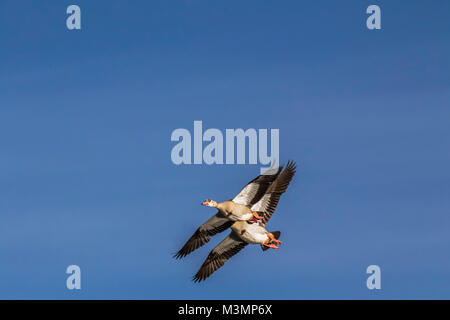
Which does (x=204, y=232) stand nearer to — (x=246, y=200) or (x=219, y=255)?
(x=219, y=255)

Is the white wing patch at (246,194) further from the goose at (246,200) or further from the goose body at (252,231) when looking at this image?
the goose body at (252,231)

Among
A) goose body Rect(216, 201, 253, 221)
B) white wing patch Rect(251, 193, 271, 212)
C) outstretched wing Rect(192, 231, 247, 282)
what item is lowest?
outstretched wing Rect(192, 231, 247, 282)

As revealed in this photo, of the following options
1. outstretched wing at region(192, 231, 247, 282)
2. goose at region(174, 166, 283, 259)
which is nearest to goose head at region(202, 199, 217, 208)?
goose at region(174, 166, 283, 259)

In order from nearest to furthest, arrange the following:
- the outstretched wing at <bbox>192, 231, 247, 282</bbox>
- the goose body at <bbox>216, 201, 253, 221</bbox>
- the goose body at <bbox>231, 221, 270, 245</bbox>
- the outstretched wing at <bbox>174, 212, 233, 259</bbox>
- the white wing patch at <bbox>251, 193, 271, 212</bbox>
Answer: the goose body at <bbox>216, 201, 253, 221</bbox>
the goose body at <bbox>231, 221, 270, 245</bbox>
the white wing patch at <bbox>251, 193, 271, 212</bbox>
the outstretched wing at <bbox>174, 212, 233, 259</bbox>
the outstretched wing at <bbox>192, 231, 247, 282</bbox>

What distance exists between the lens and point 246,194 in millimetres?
47875

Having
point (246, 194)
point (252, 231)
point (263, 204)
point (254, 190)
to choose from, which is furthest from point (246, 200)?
point (252, 231)

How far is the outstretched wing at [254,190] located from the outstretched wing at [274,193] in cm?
78

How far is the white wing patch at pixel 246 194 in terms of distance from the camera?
47.7m

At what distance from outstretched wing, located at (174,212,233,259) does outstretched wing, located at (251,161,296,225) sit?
1.91 m

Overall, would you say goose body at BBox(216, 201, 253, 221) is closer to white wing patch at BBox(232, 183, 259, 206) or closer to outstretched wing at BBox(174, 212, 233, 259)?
white wing patch at BBox(232, 183, 259, 206)

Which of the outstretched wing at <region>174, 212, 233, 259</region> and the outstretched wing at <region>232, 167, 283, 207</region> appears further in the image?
the outstretched wing at <region>174, 212, 233, 259</region>

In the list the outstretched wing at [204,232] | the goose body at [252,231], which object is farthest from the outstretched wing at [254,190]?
the outstretched wing at [204,232]

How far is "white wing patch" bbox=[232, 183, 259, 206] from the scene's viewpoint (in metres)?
47.7
